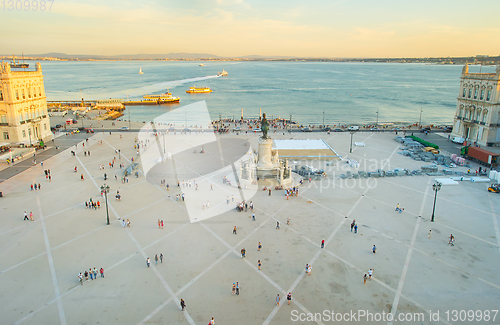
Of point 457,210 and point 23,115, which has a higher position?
point 23,115

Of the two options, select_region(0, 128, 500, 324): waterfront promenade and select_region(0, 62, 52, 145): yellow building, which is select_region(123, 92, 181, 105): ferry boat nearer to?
select_region(0, 62, 52, 145): yellow building

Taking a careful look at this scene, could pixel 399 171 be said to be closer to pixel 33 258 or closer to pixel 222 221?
pixel 222 221

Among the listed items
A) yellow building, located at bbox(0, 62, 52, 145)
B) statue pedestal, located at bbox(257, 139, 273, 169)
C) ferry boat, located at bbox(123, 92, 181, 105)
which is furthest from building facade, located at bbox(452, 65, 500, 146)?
Answer: ferry boat, located at bbox(123, 92, 181, 105)

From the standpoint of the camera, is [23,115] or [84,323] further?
[23,115]

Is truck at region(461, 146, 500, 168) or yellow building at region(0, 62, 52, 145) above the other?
yellow building at region(0, 62, 52, 145)

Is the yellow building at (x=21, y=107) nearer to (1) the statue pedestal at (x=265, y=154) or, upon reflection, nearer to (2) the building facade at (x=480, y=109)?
(1) the statue pedestal at (x=265, y=154)

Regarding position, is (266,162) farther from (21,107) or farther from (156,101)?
(156,101)

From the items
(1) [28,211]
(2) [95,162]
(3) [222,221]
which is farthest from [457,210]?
(2) [95,162]
